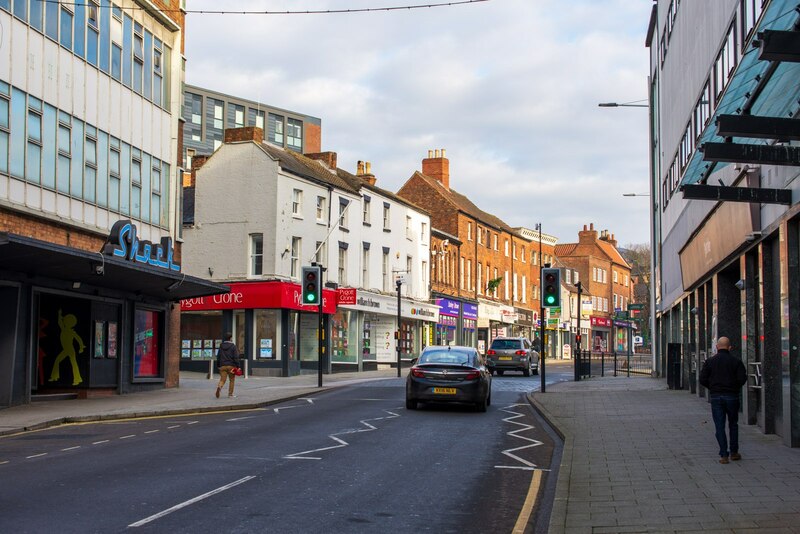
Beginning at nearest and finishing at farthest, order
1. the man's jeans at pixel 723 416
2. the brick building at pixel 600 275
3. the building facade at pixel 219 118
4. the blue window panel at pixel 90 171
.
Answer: the man's jeans at pixel 723 416, the blue window panel at pixel 90 171, the building facade at pixel 219 118, the brick building at pixel 600 275

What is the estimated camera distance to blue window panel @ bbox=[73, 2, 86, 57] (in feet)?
78.4

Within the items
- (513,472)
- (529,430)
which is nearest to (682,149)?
(529,430)

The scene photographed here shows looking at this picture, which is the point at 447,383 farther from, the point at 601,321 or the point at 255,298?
the point at 601,321

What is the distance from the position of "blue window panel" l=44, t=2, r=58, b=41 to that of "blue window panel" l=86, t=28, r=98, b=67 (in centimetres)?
164

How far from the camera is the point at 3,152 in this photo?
66.6ft

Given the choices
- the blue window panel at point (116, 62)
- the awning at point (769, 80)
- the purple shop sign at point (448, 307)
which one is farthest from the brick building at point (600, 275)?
the awning at point (769, 80)

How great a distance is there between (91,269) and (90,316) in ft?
13.6

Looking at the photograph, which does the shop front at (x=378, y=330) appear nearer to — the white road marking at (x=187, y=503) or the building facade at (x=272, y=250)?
the building facade at (x=272, y=250)

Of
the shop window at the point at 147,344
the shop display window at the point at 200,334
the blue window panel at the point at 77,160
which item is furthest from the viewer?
the shop display window at the point at 200,334

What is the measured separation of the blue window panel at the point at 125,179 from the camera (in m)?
26.3

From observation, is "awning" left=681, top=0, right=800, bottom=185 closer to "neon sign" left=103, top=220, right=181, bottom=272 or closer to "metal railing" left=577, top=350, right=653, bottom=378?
"neon sign" left=103, top=220, right=181, bottom=272

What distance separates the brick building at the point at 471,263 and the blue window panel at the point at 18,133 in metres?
41.2

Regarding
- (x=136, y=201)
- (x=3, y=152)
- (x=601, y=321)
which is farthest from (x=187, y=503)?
(x=601, y=321)

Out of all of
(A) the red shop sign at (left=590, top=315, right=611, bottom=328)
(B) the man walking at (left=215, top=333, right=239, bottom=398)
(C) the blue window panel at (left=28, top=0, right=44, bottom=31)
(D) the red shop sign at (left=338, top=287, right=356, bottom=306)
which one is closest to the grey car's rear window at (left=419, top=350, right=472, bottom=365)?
(B) the man walking at (left=215, top=333, right=239, bottom=398)
